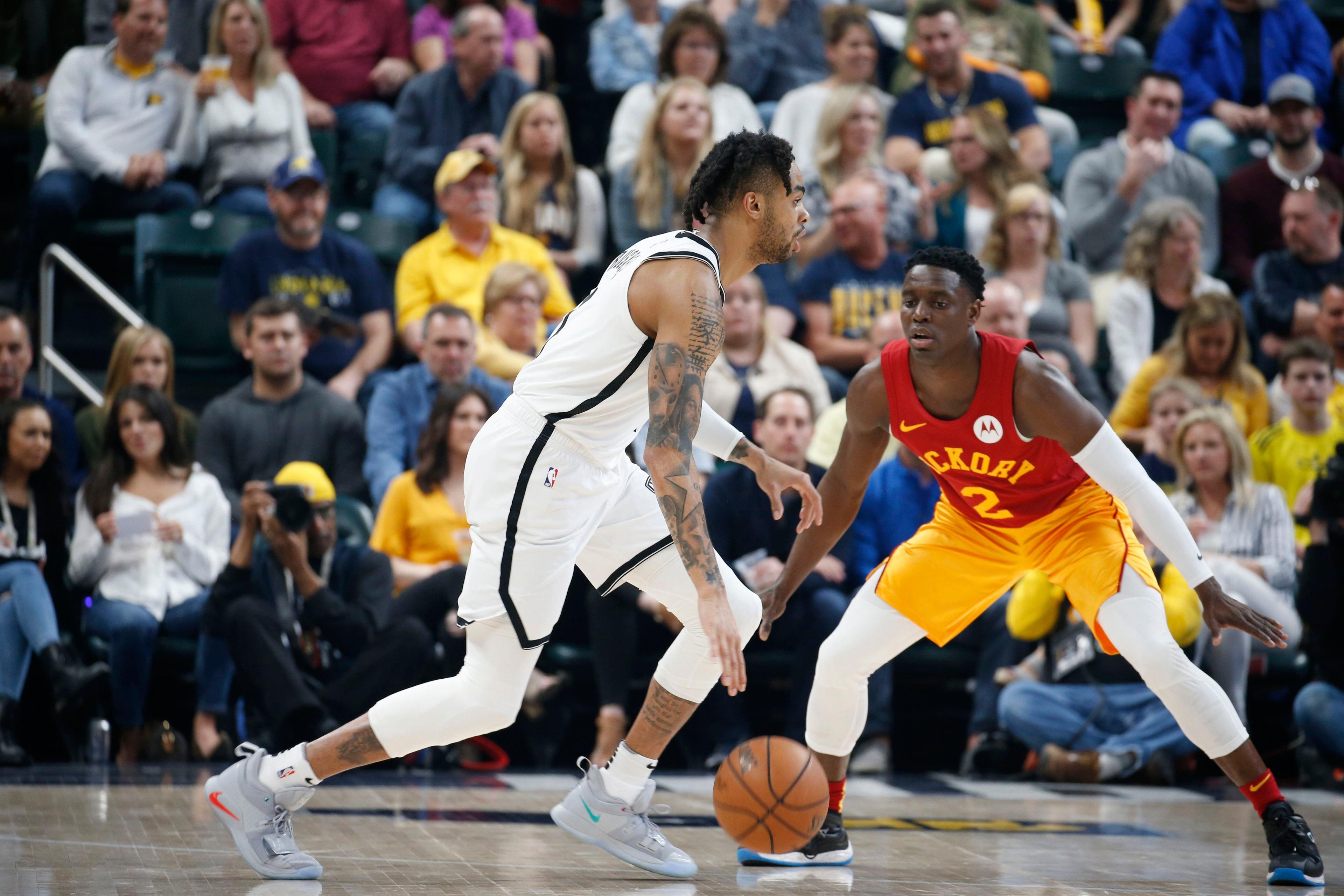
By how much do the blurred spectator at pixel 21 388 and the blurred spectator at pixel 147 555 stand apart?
1.09 ft

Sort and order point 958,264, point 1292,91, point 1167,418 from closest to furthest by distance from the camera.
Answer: point 958,264 < point 1167,418 < point 1292,91

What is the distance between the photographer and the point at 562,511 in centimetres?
411

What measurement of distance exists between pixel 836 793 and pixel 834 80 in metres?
5.90

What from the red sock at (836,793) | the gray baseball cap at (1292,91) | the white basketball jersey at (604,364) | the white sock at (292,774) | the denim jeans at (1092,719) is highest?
the gray baseball cap at (1292,91)

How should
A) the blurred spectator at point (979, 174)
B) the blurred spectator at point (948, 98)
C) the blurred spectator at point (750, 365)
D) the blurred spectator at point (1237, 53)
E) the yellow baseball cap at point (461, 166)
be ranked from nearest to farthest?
the blurred spectator at point (750, 365) < the yellow baseball cap at point (461, 166) < the blurred spectator at point (979, 174) < the blurred spectator at point (948, 98) < the blurred spectator at point (1237, 53)

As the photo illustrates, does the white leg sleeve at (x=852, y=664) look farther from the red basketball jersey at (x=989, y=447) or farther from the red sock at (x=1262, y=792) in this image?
the red sock at (x=1262, y=792)

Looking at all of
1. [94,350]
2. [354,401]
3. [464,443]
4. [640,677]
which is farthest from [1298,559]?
[94,350]

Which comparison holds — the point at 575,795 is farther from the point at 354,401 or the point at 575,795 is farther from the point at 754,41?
the point at 754,41

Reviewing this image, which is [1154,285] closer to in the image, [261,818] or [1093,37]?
[1093,37]

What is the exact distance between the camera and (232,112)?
8.81 m

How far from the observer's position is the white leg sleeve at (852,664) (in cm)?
465

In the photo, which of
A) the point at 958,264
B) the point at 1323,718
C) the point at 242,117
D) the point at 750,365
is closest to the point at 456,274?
the point at 242,117

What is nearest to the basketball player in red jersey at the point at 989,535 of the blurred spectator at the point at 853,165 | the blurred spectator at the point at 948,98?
the blurred spectator at the point at 853,165

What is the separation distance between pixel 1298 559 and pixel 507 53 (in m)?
5.85
